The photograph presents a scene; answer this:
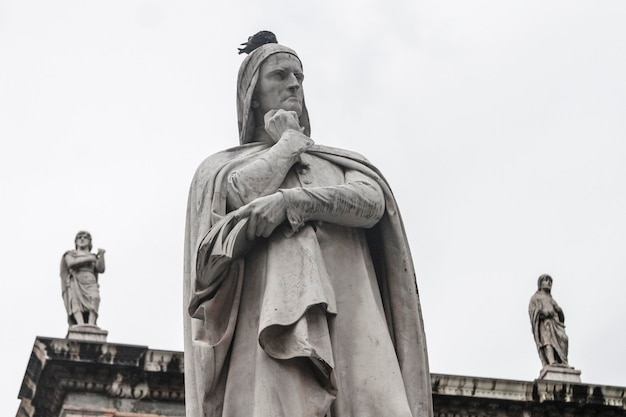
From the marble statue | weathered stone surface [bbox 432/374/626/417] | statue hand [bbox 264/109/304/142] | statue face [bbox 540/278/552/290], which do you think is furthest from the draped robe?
statue face [bbox 540/278/552/290]

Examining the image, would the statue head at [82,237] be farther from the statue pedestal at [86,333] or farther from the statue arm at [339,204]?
the statue arm at [339,204]

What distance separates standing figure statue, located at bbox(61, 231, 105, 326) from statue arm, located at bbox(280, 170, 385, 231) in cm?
2330

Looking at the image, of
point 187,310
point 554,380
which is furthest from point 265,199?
point 554,380

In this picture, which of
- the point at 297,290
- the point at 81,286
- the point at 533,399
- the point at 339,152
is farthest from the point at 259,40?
the point at 533,399

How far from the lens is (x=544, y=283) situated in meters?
33.0

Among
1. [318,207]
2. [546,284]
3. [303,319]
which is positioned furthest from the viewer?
[546,284]

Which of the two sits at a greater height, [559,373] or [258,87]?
[559,373]

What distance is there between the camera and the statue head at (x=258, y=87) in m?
7.63

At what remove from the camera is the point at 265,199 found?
6.97 meters

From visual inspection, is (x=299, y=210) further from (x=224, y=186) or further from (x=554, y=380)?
(x=554, y=380)

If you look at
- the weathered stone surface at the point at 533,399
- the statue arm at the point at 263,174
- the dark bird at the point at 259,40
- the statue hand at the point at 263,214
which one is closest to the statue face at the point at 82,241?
the weathered stone surface at the point at 533,399

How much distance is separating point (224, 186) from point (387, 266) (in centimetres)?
76

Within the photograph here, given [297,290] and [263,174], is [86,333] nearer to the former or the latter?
[263,174]

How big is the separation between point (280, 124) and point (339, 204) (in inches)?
22.0
